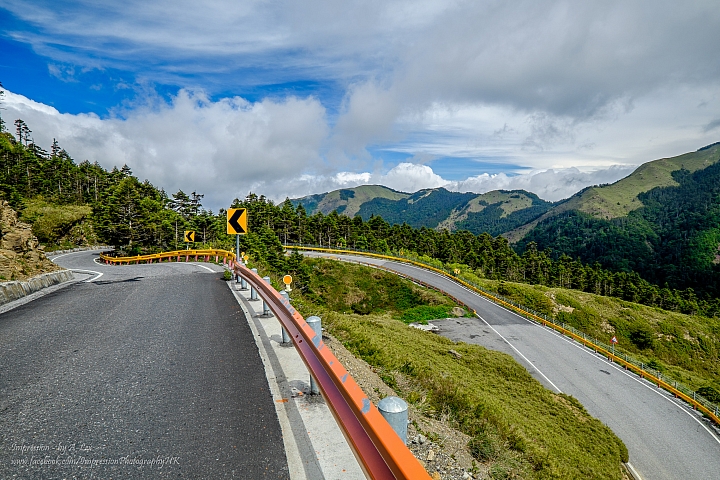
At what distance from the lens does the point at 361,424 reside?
2521 millimetres

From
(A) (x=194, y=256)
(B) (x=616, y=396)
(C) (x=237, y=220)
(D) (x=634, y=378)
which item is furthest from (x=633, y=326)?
(C) (x=237, y=220)

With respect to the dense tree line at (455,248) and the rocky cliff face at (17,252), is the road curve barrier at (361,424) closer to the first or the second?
the rocky cliff face at (17,252)

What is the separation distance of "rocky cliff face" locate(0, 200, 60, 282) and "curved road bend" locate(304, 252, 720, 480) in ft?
90.2

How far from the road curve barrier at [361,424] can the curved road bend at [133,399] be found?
0.70 m

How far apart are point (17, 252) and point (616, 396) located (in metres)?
34.7

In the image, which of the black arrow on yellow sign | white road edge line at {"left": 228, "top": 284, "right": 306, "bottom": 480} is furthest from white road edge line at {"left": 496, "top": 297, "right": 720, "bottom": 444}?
the black arrow on yellow sign

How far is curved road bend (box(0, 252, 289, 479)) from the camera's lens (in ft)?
9.77

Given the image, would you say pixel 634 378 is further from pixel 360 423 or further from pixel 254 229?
pixel 254 229

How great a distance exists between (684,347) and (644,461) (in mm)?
47500

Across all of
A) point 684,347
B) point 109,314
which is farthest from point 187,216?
point 684,347

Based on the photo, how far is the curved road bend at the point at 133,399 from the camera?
9.77 feet

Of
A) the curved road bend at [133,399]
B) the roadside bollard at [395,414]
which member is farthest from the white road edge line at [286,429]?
the roadside bollard at [395,414]

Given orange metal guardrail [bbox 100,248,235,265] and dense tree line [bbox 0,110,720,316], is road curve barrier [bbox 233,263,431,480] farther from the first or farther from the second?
dense tree line [bbox 0,110,720,316]

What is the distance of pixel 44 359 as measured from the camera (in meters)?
5.15
